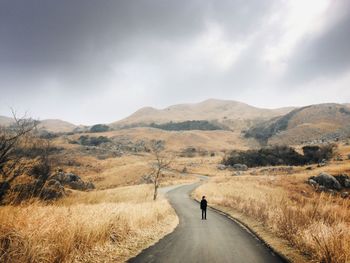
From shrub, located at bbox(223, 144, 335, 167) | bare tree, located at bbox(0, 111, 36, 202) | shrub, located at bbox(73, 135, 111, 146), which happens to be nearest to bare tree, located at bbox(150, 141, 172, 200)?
shrub, located at bbox(223, 144, 335, 167)

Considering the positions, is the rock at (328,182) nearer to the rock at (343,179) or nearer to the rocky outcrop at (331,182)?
the rocky outcrop at (331,182)

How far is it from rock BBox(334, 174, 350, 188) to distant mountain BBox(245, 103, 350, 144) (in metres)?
87.0

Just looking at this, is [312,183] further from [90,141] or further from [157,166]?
[90,141]

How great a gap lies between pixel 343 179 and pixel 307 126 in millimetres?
111166

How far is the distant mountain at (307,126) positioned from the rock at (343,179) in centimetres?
8697

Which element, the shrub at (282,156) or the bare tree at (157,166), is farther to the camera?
the shrub at (282,156)

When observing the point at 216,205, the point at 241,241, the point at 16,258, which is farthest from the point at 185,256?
the point at 216,205

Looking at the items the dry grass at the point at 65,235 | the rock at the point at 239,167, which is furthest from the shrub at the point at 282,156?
the dry grass at the point at 65,235

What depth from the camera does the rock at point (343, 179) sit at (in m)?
40.4

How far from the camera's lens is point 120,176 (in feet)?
222

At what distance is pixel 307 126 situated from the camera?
474 ft

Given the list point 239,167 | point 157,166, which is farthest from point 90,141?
point 239,167

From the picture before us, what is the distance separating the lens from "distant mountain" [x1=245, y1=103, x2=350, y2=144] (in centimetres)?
13302

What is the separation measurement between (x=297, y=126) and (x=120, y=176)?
110 metres
